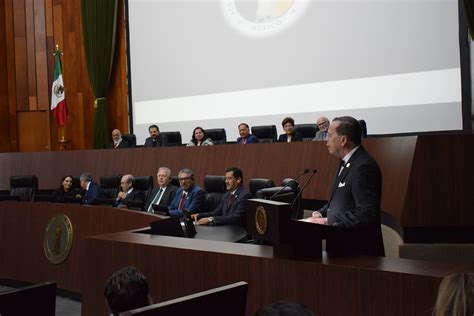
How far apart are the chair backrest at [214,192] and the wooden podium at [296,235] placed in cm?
344

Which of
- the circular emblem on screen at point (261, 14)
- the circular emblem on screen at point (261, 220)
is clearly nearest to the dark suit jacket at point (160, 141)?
the circular emblem on screen at point (261, 14)

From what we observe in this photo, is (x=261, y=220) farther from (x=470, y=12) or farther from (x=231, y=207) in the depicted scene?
(x=470, y=12)

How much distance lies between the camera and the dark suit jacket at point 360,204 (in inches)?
104

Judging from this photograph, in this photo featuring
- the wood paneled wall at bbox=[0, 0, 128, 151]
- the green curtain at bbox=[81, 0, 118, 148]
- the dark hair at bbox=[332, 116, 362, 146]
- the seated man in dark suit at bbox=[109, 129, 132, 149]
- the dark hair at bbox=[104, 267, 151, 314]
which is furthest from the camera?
the wood paneled wall at bbox=[0, 0, 128, 151]

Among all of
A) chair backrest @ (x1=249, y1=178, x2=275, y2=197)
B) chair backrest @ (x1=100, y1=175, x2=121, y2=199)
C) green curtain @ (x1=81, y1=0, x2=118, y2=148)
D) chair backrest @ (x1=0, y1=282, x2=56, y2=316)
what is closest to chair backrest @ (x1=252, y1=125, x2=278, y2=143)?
chair backrest @ (x1=100, y1=175, x2=121, y2=199)

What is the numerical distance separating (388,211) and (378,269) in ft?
10.3

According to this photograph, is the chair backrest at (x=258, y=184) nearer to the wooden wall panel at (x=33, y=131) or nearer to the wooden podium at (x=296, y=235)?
the wooden podium at (x=296, y=235)

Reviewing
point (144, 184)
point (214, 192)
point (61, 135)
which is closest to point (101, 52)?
point (61, 135)

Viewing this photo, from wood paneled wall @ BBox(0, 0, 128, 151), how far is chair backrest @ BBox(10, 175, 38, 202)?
8.41ft

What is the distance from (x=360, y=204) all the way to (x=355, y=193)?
6cm

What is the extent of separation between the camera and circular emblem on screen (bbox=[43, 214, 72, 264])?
18.6 feet

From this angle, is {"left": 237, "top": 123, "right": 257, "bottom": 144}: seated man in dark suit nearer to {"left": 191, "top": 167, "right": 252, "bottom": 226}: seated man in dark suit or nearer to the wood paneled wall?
{"left": 191, "top": 167, "right": 252, "bottom": 226}: seated man in dark suit

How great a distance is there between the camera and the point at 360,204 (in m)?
2.72

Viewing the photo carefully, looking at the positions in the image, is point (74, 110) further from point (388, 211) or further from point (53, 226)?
point (388, 211)
